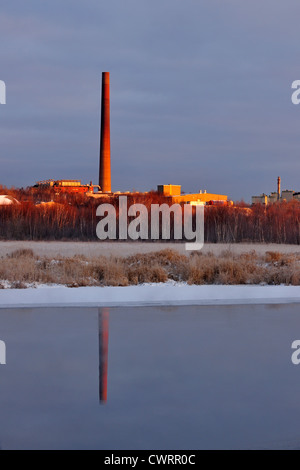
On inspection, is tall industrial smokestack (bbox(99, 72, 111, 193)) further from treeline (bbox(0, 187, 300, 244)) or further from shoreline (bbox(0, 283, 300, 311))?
shoreline (bbox(0, 283, 300, 311))

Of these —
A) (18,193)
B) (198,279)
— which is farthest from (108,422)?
(18,193)

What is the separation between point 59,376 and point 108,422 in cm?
104

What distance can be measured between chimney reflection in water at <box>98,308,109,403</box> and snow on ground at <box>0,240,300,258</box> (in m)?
8.42

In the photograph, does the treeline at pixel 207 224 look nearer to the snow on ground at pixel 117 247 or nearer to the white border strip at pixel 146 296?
the snow on ground at pixel 117 247

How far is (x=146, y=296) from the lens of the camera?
8492mm

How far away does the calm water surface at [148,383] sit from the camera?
10.4 ft

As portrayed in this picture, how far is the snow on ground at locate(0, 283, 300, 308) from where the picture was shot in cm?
784

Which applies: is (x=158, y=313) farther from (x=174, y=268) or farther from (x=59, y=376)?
(x=174, y=268)

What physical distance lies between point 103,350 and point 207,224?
13.5 metres
